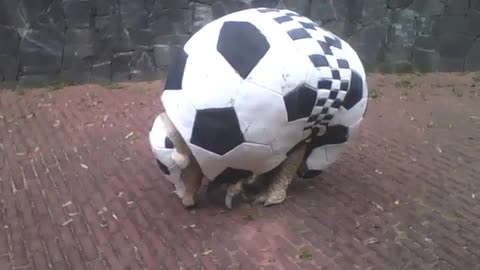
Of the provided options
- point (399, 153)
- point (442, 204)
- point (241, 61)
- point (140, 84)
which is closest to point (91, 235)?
point (241, 61)

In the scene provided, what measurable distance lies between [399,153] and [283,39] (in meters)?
2.14

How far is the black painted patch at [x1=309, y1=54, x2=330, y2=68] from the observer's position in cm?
368

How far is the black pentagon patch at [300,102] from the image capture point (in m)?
3.60

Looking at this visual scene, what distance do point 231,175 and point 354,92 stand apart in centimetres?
91

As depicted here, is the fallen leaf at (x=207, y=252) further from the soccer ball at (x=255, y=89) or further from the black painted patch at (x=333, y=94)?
the black painted patch at (x=333, y=94)

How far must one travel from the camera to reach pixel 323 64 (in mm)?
3703

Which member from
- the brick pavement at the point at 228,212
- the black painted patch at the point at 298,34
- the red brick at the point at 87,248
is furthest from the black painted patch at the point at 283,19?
the red brick at the point at 87,248

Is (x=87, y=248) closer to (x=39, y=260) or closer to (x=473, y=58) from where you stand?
(x=39, y=260)

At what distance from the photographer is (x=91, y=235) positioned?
3893 mm

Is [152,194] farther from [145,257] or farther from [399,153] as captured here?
[399,153]

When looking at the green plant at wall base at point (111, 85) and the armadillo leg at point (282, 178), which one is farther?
the green plant at wall base at point (111, 85)

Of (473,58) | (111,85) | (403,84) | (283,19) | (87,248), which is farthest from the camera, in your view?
(473,58)

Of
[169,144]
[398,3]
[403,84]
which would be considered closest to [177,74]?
[169,144]

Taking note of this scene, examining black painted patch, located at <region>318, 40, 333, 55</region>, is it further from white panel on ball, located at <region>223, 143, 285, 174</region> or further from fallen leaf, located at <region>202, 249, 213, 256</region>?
fallen leaf, located at <region>202, 249, 213, 256</region>
